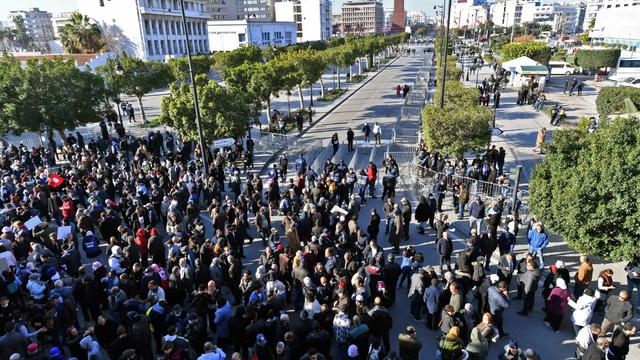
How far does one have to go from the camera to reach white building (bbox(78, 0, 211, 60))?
61.5 metres

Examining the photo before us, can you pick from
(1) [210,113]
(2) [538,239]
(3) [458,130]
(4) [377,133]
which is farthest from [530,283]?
(4) [377,133]

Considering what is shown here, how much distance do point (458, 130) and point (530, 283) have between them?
7648mm

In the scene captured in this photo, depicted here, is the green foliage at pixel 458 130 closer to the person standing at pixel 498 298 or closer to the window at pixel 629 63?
the person standing at pixel 498 298

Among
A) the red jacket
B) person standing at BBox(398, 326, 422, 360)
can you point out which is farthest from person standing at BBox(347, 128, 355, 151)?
person standing at BBox(398, 326, 422, 360)

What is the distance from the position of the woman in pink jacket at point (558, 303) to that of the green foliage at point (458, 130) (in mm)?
7643

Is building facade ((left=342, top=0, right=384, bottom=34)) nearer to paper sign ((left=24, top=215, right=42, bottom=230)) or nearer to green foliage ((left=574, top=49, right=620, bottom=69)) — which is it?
green foliage ((left=574, top=49, right=620, bottom=69))

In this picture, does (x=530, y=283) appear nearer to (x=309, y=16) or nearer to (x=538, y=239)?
(x=538, y=239)

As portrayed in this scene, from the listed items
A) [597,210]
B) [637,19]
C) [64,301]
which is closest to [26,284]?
[64,301]

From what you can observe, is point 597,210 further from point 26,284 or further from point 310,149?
point 310,149

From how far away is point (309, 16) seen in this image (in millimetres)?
121438

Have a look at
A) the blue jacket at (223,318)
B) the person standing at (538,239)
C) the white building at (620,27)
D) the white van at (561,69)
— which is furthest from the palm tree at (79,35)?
the white building at (620,27)

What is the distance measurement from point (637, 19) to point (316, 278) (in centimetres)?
6438

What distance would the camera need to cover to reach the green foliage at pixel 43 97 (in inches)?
754

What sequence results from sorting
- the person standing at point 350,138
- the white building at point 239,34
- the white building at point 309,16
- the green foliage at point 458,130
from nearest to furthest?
the green foliage at point 458,130, the person standing at point 350,138, the white building at point 239,34, the white building at point 309,16
